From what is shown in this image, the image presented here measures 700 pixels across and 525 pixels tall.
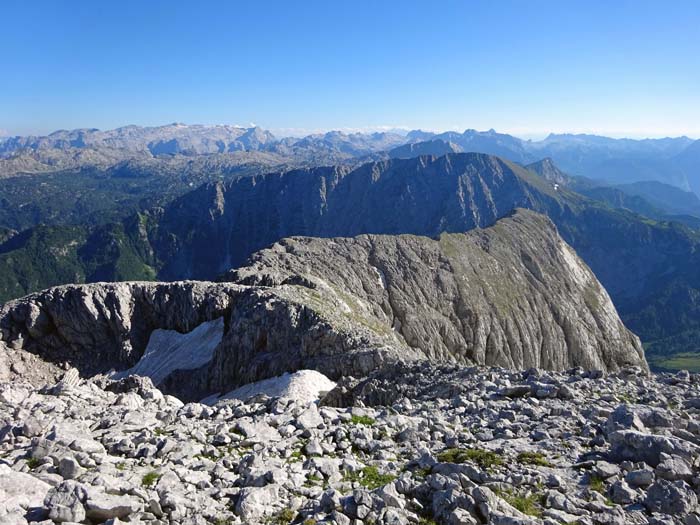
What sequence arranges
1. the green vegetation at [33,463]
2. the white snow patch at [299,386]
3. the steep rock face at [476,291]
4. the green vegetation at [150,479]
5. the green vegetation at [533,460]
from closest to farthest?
the green vegetation at [150,479]
the green vegetation at [33,463]
the green vegetation at [533,460]
the white snow patch at [299,386]
the steep rock face at [476,291]

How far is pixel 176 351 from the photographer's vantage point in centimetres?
5919

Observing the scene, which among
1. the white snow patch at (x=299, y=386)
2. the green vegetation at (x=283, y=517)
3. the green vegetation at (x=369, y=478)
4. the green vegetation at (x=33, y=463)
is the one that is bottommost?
the white snow patch at (x=299, y=386)

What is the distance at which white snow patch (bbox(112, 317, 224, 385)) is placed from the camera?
56406 millimetres

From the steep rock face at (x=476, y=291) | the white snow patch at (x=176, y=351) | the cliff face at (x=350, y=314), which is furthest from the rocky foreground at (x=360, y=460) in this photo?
the steep rock face at (x=476, y=291)

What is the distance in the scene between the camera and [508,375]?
25.0 m

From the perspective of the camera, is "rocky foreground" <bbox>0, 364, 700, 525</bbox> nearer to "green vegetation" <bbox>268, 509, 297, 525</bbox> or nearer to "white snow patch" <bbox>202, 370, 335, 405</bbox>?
"green vegetation" <bbox>268, 509, 297, 525</bbox>

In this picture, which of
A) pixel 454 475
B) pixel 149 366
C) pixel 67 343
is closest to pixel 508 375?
pixel 454 475

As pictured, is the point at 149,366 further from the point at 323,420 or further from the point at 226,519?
the point at 226,519

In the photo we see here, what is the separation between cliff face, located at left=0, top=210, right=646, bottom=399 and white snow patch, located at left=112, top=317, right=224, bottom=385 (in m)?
0.17

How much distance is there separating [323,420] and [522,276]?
114 m

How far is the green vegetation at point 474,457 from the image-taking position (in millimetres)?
13484

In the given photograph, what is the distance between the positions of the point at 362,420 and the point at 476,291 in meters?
93.5

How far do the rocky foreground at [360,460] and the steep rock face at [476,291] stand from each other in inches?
1958

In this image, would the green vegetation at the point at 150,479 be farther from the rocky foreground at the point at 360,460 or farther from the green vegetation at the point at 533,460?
the green vegetation at the point at 533,460
